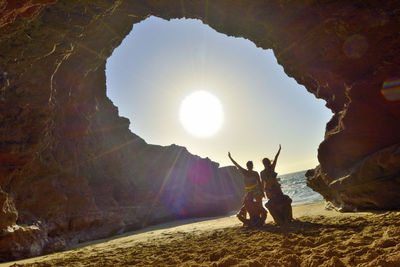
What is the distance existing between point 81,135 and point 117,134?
4.76 meters

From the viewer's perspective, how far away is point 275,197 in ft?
24.3

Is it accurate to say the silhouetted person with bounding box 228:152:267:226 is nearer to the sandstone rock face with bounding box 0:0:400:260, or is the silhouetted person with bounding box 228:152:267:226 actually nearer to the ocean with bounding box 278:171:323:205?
the ocean with bounding box 278:171:323:205

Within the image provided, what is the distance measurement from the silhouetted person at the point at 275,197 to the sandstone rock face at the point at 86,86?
8.22 feet

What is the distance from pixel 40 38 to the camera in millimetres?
7855

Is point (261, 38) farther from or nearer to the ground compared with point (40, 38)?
farther from the ground

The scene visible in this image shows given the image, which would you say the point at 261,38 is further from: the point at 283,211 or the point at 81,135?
the point at 81,135

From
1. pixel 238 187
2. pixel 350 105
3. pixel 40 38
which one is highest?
pixel 40 38

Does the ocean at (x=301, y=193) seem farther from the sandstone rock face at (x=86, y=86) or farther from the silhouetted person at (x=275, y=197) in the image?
the sandstone rock face at (x=86, y=86)

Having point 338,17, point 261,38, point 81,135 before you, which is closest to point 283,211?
point 338,17

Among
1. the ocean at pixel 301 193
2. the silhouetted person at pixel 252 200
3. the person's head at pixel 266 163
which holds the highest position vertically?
the person's head at pixel 266 163

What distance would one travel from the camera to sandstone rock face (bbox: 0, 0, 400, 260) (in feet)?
24.7

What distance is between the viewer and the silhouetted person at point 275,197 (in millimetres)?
7250

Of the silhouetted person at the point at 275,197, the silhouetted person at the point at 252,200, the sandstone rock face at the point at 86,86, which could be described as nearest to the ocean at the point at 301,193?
the silhouetted person at the point at 252,200

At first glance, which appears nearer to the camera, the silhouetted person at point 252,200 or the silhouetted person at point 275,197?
the silhouetted person at point 275,197
